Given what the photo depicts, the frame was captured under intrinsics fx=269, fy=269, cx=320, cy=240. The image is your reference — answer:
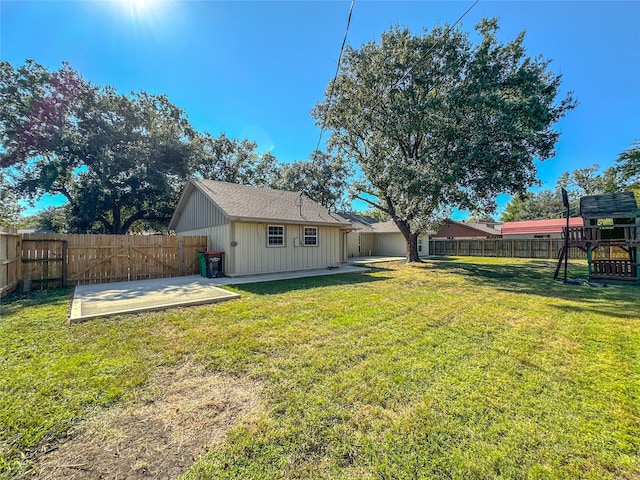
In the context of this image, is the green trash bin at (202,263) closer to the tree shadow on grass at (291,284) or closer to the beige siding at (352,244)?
the tree shadow on grass at (291,284)

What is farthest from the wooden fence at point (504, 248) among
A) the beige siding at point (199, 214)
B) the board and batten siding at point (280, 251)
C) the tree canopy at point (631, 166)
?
the beige siding at point (199, 214)

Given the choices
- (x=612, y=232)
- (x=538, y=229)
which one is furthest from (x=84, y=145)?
(x=538, y=229)

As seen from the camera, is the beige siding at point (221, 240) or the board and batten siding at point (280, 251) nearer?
the beige siding at point (221, 240)

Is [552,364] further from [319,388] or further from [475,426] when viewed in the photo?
[319,388]

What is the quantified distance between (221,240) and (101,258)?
389 cm

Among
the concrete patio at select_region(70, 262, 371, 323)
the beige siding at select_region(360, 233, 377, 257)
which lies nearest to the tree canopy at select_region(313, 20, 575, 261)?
the beige siding at select_region(360, 233, 377, 257)

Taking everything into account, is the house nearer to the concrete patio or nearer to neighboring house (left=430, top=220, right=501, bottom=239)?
the concrete patio

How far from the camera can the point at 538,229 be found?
2594cm

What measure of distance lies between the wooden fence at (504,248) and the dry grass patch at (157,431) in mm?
23770

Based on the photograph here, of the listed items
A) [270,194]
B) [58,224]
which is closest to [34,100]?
[58,224]

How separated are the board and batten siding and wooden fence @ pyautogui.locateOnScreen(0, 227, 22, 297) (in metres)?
5.63

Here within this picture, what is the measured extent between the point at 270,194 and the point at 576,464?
13293mm

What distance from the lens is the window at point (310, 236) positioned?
12219 mm

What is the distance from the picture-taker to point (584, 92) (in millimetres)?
12539
